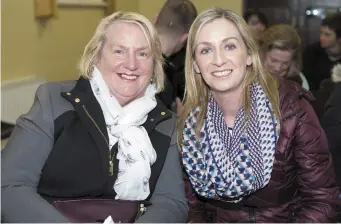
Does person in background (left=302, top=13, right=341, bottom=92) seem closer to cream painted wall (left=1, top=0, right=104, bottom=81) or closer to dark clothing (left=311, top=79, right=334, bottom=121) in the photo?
dark clothing (left=311, top=79, right=334, bottom=121)

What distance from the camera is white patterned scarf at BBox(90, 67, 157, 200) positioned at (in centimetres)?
171

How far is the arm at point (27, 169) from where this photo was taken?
157 centimetres

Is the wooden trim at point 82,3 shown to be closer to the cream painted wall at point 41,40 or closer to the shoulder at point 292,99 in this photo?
the cream painted wall at point 41,40

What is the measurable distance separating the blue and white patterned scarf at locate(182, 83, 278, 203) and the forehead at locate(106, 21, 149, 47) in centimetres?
36

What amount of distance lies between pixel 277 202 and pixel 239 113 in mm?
340

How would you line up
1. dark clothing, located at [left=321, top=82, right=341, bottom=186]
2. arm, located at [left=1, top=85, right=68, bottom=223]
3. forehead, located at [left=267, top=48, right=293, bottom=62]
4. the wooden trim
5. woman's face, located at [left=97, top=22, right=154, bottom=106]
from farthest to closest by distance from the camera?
the wooden trim, forehead, located at [left=267, top=48, right=293, bottom=62], dark clothing, located at [left=321, top=82, right=341, bottom=186], woman's face, located at [left=97, top=22, right=154, bottom=106], arm, located at [left=1, top=85, right=68, bottom=223]

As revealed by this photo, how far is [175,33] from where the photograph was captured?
2.86 meters

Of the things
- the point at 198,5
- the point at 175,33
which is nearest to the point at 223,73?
the point at 175,33

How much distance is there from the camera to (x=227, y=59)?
1.72m

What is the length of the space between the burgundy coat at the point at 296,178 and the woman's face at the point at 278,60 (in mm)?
970

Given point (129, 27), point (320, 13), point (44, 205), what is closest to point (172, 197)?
point (44, 205)

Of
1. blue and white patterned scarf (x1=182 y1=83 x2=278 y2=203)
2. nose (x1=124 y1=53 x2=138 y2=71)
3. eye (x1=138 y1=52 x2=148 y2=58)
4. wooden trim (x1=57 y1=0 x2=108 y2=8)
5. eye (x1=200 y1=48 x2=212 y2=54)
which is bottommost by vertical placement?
blue and white patterned scarf (x1=182 y1=83 x2=278 y2=203)

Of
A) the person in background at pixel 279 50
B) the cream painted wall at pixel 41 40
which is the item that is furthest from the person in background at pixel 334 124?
the cream painted wall at pixel 41 40

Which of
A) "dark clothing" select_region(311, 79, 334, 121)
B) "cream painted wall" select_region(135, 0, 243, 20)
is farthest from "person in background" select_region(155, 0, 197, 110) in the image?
"cream painted wall" select_region(135, 0, 243, 20)
